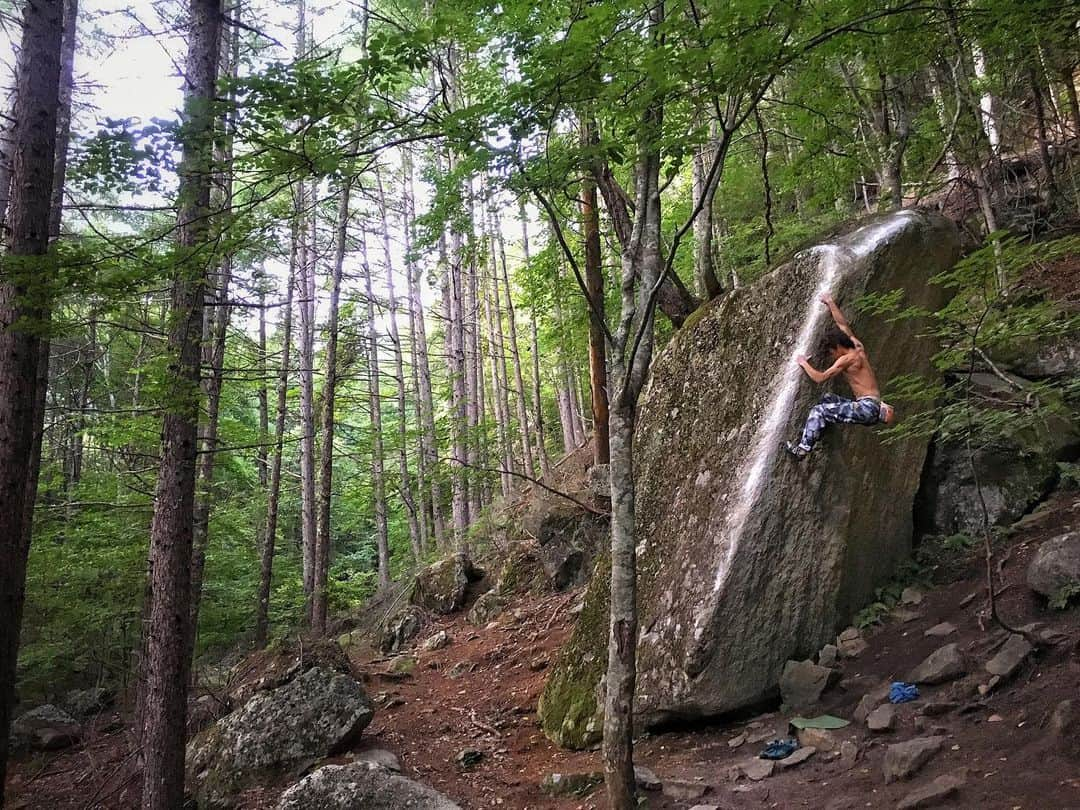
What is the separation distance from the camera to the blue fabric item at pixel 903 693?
490 centimetres

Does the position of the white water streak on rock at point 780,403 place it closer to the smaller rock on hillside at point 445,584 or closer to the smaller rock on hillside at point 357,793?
the smaller rock on hillside at point 357,793

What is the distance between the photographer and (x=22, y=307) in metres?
4.79

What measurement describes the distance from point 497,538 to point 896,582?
8.98 m

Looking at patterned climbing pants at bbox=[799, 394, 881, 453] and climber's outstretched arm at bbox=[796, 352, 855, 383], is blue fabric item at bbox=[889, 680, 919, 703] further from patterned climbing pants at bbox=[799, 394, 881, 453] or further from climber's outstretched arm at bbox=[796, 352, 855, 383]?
climber's outstretched arm at bbox=[796, 352, 855, 383]

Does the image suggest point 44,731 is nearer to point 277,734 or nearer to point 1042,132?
point 277,734

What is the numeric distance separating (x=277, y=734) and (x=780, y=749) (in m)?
4.88

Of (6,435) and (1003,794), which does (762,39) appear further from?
(6,435)

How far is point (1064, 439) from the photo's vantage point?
A: 7.00 m

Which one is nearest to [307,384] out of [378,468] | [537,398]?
[378,468]

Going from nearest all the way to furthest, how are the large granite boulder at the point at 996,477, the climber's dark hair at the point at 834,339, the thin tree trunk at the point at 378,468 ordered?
the climber's dark hair at the point at 834,339 < the large granite boulder at the point at 996,477 < the thin tree trunk at the point at 378,468

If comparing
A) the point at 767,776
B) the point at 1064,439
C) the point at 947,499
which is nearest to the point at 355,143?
the point at 767,776

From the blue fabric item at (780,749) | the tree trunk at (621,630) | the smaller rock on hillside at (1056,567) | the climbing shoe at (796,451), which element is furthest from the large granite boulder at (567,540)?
the smaller rock on hillside at (1056,567)

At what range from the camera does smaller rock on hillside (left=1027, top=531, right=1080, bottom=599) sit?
504cm

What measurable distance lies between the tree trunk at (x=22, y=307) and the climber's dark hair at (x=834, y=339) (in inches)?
259
